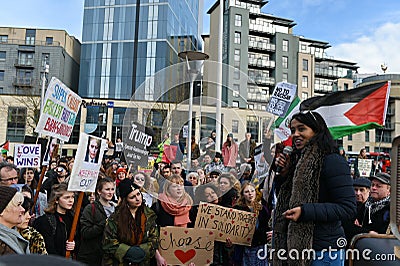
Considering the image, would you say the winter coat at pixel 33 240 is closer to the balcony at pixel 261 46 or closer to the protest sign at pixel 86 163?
the protest sign at pixel 86 163

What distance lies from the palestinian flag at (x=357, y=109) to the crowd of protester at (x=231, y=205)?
935mm

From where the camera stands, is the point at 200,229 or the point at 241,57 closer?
the point at 200,229

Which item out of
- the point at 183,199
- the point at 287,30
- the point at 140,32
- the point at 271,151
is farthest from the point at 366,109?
the point at 287,30

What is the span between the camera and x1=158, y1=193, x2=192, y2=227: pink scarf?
4.72m

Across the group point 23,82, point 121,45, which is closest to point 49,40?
point 23,82

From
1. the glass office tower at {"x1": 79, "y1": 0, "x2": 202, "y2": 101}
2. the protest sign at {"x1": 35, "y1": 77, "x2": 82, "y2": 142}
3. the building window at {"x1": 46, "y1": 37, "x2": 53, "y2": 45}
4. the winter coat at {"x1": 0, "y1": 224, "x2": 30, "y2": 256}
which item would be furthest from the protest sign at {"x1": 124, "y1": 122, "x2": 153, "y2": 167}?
the building window at {"x1": 46, "y1": 37, "x2": 53, "y2": 45}

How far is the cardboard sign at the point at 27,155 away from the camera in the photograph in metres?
6.93

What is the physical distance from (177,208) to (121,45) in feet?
171

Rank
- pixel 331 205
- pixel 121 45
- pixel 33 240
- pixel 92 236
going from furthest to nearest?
pixel 121 45 → pixel 92 236 → pixel 33 240 → pixel 331 205

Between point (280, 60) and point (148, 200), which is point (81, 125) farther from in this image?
point (148, 200)

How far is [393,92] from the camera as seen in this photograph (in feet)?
218

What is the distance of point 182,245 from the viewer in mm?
4625

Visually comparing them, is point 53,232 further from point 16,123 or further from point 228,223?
point 16,123

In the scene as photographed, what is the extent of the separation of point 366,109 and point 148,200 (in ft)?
10.6
